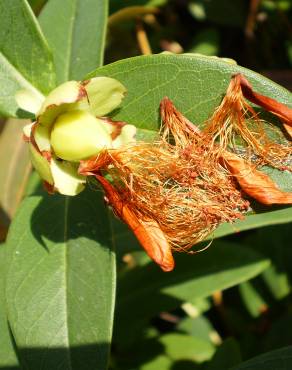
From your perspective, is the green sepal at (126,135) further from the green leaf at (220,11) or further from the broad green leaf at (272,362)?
the green leaf at (220,11)

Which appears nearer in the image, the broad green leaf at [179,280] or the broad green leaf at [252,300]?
the broad green leaf at [179,280]

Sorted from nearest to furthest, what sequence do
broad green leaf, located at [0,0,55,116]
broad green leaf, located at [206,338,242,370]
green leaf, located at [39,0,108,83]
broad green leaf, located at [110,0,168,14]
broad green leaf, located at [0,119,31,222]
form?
broad green leaf, located at [0,0,55,116] < green leaf, located at [39,0,108,83] < broad green leaf, located at [206,338,242,370] < broad green leaf, located at [0,119,31,222] < broad green leaf, located at [110,0,168,14]

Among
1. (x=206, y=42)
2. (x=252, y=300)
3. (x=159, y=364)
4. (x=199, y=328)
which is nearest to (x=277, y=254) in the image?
(x=252, y=300)

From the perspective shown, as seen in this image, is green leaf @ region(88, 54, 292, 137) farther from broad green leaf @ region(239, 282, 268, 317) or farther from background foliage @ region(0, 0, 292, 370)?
broad green leaf @ region(239, 282, 268, 317)

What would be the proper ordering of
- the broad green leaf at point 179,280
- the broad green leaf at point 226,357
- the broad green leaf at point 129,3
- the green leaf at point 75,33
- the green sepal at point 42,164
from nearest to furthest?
the green sepal at point 42,164
the green leaf at point 75,33
the broad green leaf at point 226,357
the broad green leaf at point 179,280
the broad green leaf at point 129,3

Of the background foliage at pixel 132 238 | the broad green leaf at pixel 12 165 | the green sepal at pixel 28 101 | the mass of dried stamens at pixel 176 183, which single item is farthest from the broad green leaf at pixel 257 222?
the broad green leaf at pixel 12 165

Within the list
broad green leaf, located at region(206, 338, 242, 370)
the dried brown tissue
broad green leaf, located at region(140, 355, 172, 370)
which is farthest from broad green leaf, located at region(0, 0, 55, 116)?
broad green leaf, located at region(140, 355, 172, 370)

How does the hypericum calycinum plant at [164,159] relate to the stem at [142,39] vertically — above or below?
above
